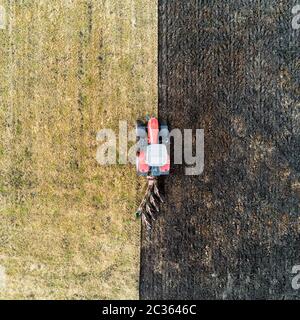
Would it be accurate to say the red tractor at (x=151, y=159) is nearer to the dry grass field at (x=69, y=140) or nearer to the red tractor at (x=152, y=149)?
the red tractor at (x=152, y=149)

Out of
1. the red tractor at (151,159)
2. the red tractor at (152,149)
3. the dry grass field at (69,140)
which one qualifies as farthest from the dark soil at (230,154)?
the dry grass field at (69,140)

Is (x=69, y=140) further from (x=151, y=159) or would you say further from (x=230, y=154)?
(x=230, y=154)

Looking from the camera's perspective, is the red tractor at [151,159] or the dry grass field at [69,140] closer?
the red tractor at [151,159]

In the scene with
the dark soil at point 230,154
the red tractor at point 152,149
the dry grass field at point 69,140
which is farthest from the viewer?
the dry grass field at point 69,140

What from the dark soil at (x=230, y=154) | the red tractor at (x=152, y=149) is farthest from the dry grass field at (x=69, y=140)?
the dark soil at (x=230, y=154)

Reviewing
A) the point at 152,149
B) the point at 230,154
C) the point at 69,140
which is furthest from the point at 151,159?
the point at 69,140

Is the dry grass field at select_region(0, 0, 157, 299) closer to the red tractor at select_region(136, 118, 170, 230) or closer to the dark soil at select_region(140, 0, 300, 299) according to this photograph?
the red tractor at select_region(136, 118, 170, 230)

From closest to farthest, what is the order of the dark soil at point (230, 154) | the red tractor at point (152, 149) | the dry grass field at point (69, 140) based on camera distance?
the red tractor at point (152, 149), the dark soil at point (230, 154), the dry grass field at point (69, 140)
